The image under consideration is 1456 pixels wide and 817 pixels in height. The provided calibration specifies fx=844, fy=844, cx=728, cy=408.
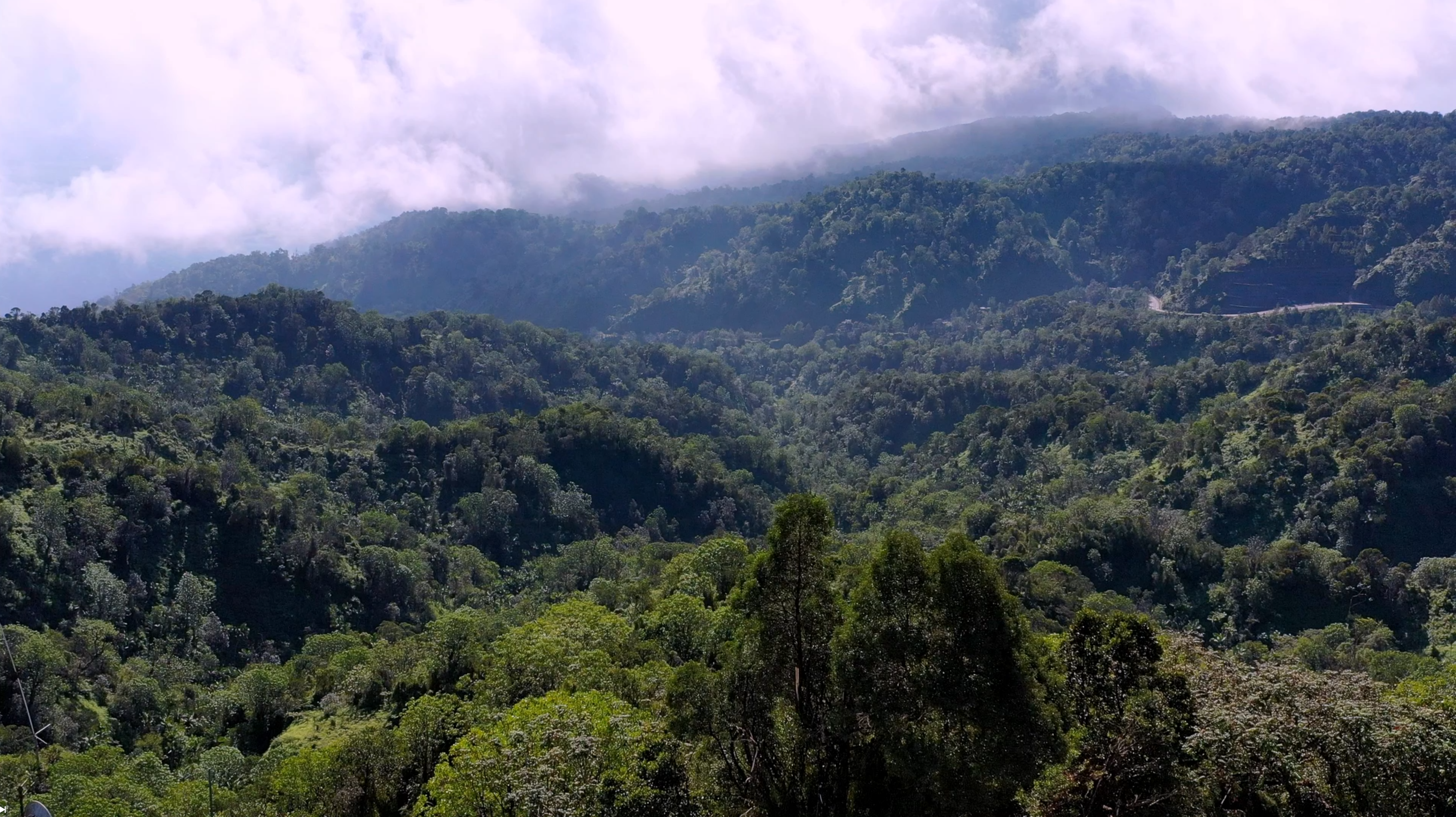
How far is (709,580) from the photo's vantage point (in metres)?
52.8

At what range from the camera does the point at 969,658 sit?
2091 centimetres

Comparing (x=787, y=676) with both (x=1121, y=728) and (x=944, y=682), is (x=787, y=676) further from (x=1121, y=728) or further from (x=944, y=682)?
(x=1121, y=728)

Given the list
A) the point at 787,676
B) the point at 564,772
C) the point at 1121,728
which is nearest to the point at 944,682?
the point at 787,676

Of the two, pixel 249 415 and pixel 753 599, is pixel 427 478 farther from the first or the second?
pixel 753 599

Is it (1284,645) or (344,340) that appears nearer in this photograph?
(1284,645)

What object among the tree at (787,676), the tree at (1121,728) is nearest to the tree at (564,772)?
the tree at (787,676)

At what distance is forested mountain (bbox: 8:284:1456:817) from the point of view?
21031 mm

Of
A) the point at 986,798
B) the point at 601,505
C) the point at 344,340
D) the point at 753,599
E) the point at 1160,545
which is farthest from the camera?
the point at 344,340

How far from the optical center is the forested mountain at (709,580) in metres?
21.0

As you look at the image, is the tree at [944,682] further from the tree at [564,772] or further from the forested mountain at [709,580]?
the tree at [564,772]

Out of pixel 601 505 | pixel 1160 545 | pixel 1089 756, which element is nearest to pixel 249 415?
pixel 601 505

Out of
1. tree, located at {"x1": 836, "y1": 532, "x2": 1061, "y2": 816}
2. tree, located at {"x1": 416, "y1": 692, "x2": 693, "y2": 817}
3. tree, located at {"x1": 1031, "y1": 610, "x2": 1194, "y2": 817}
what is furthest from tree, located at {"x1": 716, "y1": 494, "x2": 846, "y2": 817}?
tree, located at {"x1": 1031, "y1": 610, "x2": 1194, "y2": 817}

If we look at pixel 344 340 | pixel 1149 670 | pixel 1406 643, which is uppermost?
pixel 344 340

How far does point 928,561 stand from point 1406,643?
7167cm
